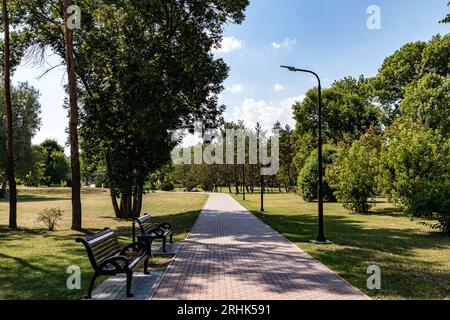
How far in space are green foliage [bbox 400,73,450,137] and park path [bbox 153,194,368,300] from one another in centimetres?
3067

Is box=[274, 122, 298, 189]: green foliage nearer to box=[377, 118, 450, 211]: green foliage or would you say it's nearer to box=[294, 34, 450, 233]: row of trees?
box=[294, 34, 450, 233]: row of trees

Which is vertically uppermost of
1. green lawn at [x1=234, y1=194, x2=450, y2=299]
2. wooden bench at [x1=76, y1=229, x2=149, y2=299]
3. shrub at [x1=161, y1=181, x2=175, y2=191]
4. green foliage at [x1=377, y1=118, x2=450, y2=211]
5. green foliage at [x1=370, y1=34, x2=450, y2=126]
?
green foliage at [x1=370, y1=34, x2=450, y2=126]

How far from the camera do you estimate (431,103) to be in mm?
37250

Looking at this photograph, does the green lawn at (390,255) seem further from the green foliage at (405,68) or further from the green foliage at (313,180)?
the green foliage at (405,68)

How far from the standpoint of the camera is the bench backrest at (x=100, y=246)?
6.91 metres

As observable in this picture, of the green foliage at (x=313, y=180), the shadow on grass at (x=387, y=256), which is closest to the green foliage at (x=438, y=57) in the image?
the green foliage at (x=313, y=180)

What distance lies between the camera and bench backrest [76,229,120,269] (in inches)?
272

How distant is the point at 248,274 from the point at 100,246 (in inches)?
132

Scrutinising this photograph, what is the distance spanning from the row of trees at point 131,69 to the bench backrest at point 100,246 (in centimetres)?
992

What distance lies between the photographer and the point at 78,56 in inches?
894

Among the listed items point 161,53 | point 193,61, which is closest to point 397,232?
point 193,61

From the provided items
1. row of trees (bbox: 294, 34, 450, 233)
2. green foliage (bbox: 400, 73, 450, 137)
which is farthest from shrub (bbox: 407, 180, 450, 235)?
green foliage (bbox: 400, 73, 450, 137)

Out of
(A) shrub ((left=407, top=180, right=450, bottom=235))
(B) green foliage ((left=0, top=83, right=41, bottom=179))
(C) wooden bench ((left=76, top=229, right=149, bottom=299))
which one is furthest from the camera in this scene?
(B) green foliage ((left=0, top=83, right=41, bottom=179))
